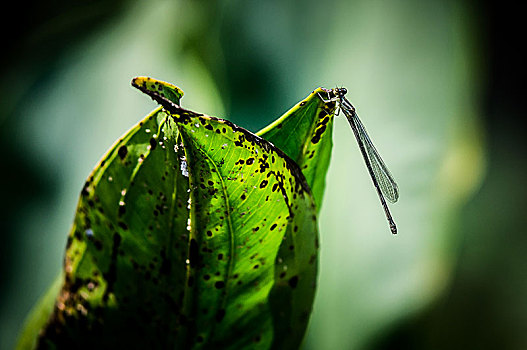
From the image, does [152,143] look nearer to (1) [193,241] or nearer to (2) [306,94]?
(1) [193,241]

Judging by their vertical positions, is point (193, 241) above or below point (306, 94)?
below

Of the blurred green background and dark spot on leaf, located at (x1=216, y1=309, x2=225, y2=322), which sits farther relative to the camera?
the blurred green background

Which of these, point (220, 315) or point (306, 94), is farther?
point (306, 94)

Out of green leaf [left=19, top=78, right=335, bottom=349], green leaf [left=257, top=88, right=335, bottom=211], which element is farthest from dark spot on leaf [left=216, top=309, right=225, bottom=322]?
green leaf [left=257, top=88, right=335, bottom=211]

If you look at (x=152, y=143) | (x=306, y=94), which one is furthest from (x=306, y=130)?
(x=306, y=94)

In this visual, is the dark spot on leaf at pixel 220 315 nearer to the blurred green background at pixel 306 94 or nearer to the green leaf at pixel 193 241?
the green leaf at pixel 193 241

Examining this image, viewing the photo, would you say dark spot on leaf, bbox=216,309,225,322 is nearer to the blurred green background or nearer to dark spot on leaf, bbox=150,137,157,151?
dark spot on leaf, bbox=150,137,157,151
